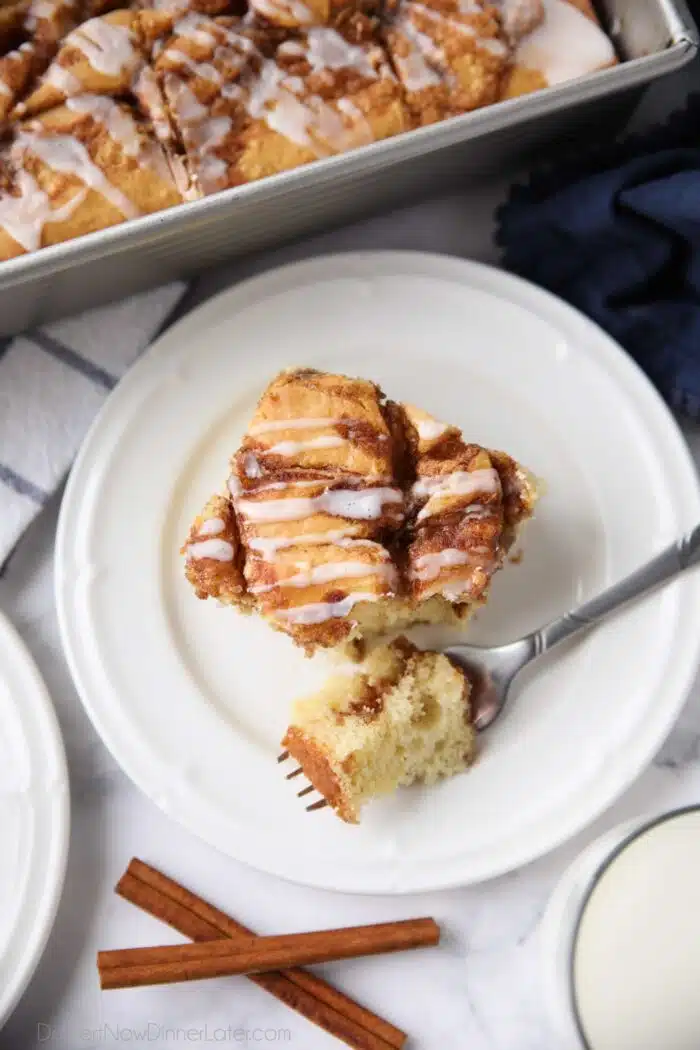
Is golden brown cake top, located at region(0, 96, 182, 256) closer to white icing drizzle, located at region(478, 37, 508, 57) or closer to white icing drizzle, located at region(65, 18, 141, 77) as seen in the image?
white icing drizzle, located at region(65, 18, 141, 77)

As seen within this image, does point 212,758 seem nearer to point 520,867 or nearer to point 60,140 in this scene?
point 520,867

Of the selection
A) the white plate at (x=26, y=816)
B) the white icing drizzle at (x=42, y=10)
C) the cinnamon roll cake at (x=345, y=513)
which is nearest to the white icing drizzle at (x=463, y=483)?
the cinnamon roll cake at (x=345, y=513)

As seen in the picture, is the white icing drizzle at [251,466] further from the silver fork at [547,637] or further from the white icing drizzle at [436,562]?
the silver fork at [547,637]

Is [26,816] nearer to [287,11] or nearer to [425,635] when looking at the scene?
[425,635]

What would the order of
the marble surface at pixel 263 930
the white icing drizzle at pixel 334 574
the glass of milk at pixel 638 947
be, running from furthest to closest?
the marble surface at pixel 263 930, the white icing drizzle at pixel 334 574, the glass of milk at pixel 638 947

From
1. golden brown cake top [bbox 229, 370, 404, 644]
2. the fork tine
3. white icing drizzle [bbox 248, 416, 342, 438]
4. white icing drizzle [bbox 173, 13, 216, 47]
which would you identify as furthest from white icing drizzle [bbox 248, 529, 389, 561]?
white icing drizzle [bbox 173, 13, 216, 47]

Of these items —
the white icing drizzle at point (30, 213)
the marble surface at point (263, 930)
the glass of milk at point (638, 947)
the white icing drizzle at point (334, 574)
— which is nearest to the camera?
the glass of milk at point (638, 947)

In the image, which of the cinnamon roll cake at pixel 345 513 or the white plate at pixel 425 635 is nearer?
the cinnamon roll cake at pixel 345 513
